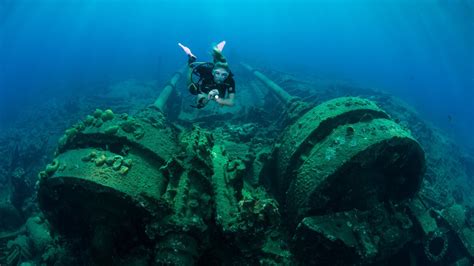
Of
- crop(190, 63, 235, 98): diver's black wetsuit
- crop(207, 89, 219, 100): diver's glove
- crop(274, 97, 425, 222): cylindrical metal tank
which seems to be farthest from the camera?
crop(190, 63, 235, 98): diver's black wetsuit

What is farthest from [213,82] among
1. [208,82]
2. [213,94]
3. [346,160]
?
[346,160]

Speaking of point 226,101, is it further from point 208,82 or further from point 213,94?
point 208,82

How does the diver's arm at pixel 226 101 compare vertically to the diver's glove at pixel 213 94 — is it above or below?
below

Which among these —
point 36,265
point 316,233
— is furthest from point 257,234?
point 36,265

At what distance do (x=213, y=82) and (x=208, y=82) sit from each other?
3.4 inches

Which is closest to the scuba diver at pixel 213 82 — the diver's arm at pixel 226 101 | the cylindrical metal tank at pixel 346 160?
the diver's arm at pixel 226 101

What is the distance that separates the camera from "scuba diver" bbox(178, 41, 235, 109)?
5.10 meters

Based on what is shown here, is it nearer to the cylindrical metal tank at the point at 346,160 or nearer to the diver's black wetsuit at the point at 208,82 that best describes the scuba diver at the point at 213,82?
the diver's black wetsuit at the point at 208,82

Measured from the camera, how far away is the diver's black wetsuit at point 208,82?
529cm

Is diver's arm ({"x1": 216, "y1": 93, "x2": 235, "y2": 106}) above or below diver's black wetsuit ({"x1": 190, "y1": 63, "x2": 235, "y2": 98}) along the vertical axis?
below

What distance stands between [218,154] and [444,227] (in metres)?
4.27

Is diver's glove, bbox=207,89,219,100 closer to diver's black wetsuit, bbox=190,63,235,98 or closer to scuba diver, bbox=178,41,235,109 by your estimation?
scuba diver, bbox=178,41,235,109

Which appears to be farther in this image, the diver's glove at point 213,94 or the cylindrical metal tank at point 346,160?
the diver's glove at point 213,94

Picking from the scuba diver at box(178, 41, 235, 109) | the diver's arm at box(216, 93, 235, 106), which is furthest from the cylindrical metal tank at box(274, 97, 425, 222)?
the scuba diver at box(178, 41, 235, 109)
